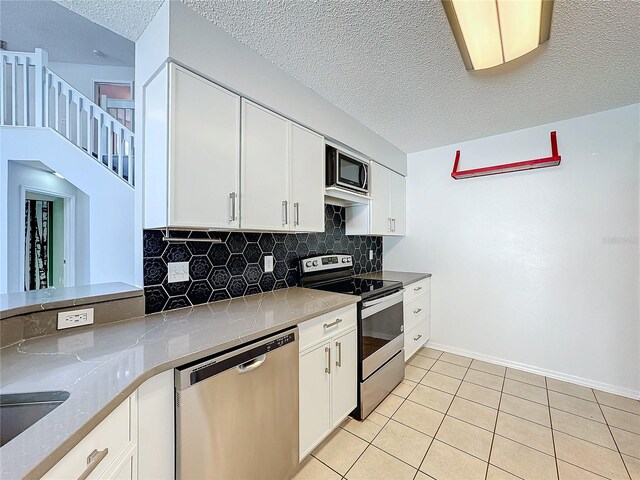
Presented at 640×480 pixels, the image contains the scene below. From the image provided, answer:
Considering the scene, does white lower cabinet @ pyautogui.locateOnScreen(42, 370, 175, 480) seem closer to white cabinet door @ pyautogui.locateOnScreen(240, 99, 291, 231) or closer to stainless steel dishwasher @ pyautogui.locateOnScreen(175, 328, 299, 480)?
stainless steel dishwasher @ pyautogui.locateOnScreen(175, 328, 299, 480)

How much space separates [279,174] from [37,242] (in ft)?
15.8

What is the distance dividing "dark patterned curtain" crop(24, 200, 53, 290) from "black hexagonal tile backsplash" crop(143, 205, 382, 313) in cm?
400

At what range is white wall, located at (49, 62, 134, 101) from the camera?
425 cm

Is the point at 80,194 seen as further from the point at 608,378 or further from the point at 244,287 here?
the point at 608,378

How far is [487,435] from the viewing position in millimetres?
1771

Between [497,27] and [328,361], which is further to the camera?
[328,361]

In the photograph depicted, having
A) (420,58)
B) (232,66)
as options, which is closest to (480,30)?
(420,58)

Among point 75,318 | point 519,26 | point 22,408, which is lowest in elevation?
point 22,408

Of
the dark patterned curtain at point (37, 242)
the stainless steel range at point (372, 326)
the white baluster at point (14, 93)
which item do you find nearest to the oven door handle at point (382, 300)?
the stainless steel range at point (372, 326)

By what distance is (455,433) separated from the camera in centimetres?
179

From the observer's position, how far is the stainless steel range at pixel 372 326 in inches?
75.2

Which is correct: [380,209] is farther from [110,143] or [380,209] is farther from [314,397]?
[110,143]

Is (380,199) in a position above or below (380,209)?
above

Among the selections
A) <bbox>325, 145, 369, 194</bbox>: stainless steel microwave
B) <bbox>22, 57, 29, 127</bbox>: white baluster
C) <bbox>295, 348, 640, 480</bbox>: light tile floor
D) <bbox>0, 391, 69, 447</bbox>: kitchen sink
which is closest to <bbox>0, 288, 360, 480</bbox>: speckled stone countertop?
<bbox>0, 391, 69, 447</bbox>: kitchen sink
